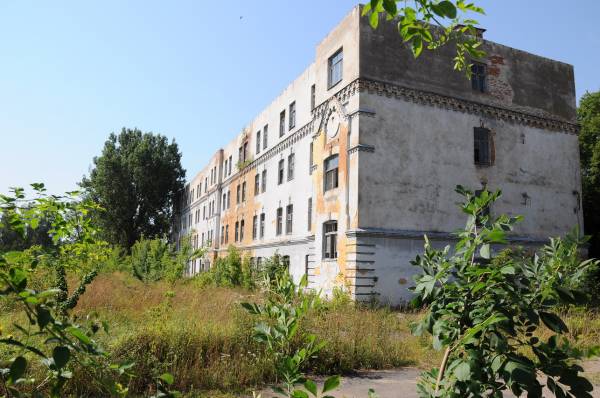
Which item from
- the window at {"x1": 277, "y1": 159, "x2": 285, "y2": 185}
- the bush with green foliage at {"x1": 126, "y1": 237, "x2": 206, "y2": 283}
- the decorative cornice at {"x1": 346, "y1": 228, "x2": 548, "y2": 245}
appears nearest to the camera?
the decorative cornice at {"x1": 346, "y1": 228, "x2": 548, "y2": 245}

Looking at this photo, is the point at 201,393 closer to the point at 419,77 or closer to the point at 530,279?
the point at 530,279

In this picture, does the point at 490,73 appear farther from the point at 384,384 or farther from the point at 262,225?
the point at 384,384

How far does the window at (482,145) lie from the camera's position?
19438 millimetres

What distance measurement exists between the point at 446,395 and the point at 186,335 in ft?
20.1

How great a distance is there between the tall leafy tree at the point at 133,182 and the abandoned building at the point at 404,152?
98.5ft

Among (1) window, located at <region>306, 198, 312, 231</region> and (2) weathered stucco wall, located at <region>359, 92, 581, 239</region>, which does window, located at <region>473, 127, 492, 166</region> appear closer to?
(2) weathered stucco wall, located at <region>359, 92, 581, 239</region>

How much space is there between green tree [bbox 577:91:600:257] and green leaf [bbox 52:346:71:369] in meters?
25.7

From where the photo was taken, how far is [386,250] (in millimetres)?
16703

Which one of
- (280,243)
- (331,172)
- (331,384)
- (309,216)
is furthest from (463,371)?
(280,243)

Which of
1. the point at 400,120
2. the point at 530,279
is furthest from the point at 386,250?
the point at 530,279

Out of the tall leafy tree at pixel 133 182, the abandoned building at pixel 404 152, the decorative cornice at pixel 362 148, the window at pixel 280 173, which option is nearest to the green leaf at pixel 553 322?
the abandoned building at pixel 404 152

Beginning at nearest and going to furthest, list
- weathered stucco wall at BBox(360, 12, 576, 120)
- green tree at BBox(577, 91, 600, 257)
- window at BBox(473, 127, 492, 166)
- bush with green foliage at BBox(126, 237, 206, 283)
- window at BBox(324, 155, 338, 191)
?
weathered stucco wall at BBox(360, 12, 576, 120), window at BBox(324, 155, 338, 191), window at BBox(473, 127, 492, 166), bush with green foliage at BBox(126, 237, 206, 283), green tree at BBox(577, 91, 600, 257)

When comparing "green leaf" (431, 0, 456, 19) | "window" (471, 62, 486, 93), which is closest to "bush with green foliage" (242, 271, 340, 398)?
"green leaf" (431, 0, 456, 19)

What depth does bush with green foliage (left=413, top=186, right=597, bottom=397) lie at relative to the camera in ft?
5.92
